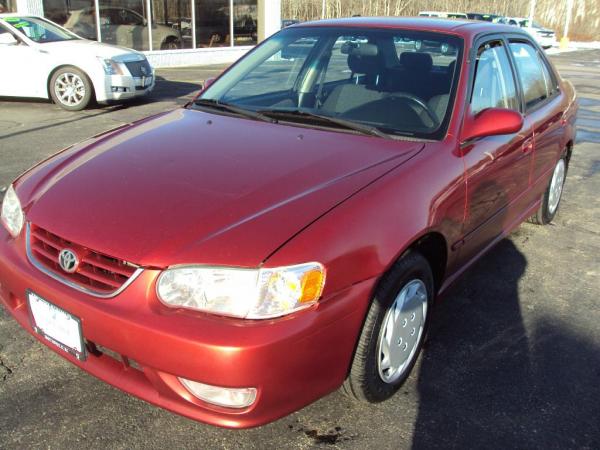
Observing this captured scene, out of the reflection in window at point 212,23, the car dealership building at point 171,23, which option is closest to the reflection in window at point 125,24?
the car dealership building at point 171,23

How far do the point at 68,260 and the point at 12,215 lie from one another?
631mm

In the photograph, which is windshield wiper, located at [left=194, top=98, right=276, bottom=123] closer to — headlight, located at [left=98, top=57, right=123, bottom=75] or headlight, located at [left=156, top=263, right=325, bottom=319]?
headlight, located at [left=156, top=263, right=325, bottom=319]

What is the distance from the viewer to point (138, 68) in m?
9.84

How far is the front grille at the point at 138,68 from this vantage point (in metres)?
9.63

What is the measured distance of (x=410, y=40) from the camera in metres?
3.38

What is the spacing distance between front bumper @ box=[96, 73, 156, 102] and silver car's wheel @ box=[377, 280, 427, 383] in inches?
311

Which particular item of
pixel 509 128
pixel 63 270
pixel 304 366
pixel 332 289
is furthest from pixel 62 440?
pixel 509 128

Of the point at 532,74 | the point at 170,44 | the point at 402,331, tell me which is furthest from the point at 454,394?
the point at 170,44

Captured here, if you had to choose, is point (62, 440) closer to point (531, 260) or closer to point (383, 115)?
point (383, 115)

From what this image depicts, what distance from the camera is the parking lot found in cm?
238

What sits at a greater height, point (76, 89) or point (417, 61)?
point (417, 61)

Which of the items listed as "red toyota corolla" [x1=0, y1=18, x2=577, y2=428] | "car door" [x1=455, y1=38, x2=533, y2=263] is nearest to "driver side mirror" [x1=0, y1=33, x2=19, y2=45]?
"red toyota corolla" [x1=0, y1=18, x2=577, y2=428]

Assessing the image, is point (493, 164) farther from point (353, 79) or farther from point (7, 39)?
point (7, 39)

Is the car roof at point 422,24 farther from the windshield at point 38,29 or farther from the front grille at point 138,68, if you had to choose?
the windshield at point 38,29
